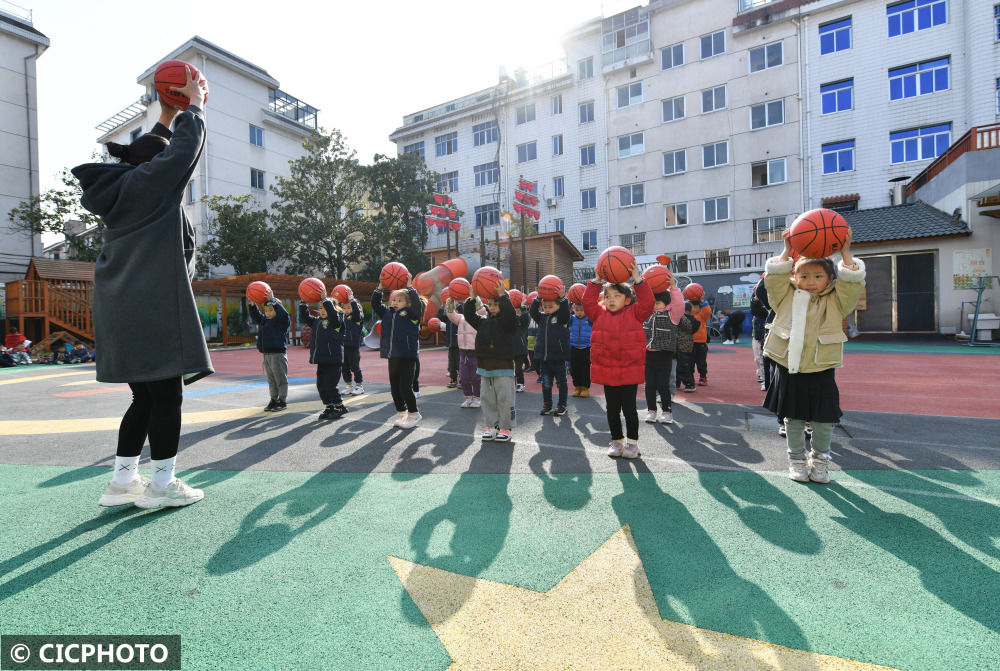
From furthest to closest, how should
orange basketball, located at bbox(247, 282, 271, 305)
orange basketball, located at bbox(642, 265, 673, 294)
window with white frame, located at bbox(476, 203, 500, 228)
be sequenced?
window with white frame, located at bbox(476, 203, 500, 228)
orange basketball, located at bbox(247, 282, 271, 305)
orange basketball, located at bbox(642, 265, 673, 294)

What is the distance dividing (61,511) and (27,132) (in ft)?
118

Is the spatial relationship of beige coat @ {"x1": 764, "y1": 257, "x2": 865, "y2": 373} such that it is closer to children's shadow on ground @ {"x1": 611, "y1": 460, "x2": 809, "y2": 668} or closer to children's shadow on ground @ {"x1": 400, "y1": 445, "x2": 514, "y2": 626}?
children's shadow on ground @ {"x1": 611, "y1": 460, "x2": 809, "y2": 668}

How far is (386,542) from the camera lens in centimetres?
268

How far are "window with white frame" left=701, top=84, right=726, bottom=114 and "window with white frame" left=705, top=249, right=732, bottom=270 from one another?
26.6 feet

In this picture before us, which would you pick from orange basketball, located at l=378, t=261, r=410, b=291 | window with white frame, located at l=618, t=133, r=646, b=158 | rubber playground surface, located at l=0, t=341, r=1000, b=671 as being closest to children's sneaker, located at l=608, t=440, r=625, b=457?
rubber playground surface, located at l=0, t=341, r=1000, b=671

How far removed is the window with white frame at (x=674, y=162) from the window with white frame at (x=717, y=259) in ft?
17.1

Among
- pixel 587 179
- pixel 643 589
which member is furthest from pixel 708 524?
pixel 587 179

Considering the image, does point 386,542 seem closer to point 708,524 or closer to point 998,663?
point 708,524

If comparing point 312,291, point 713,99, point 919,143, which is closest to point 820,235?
point 312,291

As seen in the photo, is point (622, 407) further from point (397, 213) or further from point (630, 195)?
point (397, 213)

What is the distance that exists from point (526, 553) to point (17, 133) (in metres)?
38.1

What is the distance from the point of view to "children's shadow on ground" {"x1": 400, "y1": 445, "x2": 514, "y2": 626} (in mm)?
2420

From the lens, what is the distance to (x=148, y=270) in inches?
110

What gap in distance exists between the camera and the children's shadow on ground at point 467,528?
7.94ft
